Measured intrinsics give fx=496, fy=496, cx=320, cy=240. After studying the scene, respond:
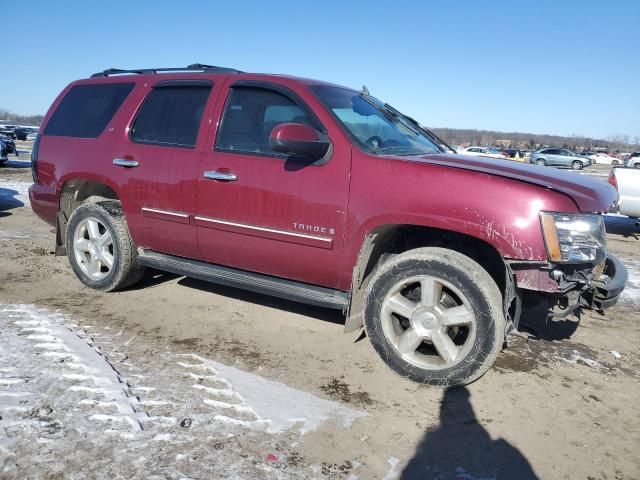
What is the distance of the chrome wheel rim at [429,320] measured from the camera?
3.08 meters

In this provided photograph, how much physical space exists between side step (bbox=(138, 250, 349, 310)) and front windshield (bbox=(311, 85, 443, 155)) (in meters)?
1.06

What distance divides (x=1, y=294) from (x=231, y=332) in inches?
90.6

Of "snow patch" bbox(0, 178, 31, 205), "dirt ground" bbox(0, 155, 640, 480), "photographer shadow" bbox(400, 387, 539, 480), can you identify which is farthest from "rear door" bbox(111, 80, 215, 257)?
"snow patch" bbox(0, 178, 31, 205)

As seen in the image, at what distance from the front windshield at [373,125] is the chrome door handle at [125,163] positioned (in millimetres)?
1661

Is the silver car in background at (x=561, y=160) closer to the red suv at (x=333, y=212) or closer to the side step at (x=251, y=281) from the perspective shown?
the red suv at (x=333, y=212)

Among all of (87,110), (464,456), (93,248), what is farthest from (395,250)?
(87,110)

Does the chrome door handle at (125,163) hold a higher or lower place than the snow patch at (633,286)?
higher

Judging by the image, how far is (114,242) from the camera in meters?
4.46

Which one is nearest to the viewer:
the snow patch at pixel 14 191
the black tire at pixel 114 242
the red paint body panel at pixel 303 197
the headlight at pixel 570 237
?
the headlight at pixel 570 237

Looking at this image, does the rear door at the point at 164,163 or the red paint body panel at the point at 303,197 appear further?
the rear door at the point at 164,163

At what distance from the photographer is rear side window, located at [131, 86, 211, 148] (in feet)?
13.2

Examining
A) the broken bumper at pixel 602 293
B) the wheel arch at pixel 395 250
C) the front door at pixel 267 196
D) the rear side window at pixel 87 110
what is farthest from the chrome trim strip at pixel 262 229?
the broken bumper at pixel 602 293

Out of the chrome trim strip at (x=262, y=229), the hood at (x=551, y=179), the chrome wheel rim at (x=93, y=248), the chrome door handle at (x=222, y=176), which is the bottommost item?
the chrome wheel rim at (x=93, y=248)

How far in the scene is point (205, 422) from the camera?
2609 millimetres
